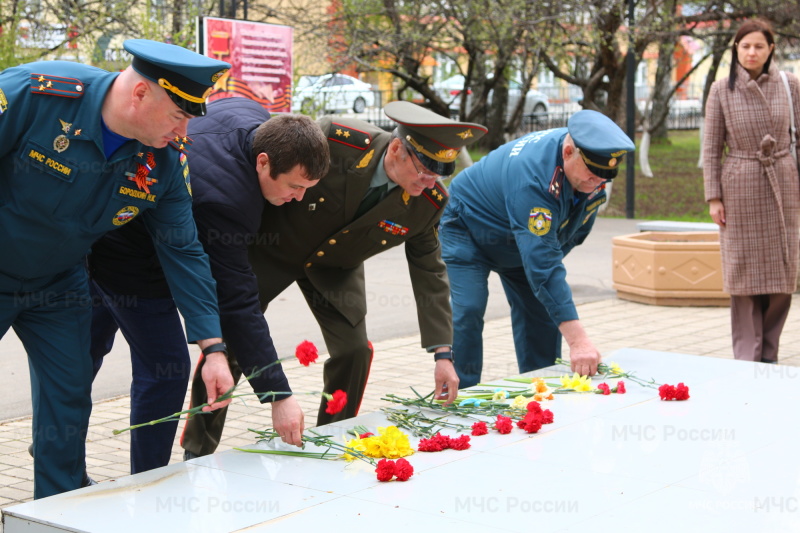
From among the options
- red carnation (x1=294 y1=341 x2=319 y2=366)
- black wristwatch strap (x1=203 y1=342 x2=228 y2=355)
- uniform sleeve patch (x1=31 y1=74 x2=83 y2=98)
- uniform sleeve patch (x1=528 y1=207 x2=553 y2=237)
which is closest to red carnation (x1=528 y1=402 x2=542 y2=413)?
red carnation (x1=294 y1=341 x2=319 y2=366)

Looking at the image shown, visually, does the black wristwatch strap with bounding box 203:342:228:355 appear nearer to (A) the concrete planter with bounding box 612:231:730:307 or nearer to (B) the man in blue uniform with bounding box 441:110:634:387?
(B) the man in blue uniform with bounding box 441:110:634:387

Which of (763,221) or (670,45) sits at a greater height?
(670,45)

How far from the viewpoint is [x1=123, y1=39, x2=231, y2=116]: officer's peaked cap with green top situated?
2.92 meters

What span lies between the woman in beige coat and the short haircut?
3392 millimetres

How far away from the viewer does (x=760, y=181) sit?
6.00m

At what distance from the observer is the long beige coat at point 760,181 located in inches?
235

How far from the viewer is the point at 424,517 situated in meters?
2.74

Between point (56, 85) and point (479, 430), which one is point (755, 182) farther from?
point (56, 85)

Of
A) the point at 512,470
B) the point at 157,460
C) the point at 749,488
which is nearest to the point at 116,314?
the point at 157,460

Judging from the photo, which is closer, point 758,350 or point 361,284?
point 361,284

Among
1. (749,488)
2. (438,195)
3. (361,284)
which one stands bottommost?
(749,488)

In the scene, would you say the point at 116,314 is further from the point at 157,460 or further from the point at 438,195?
the point at 438,195

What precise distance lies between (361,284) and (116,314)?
117 cm

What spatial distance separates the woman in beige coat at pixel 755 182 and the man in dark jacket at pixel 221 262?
3.22 m
